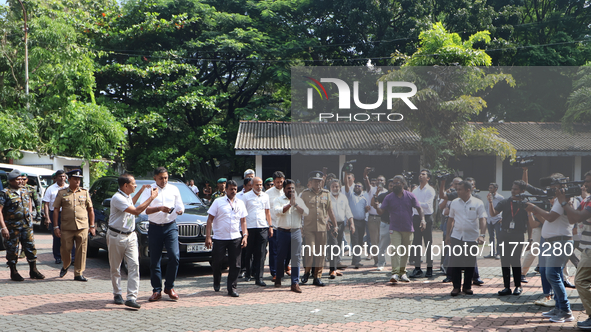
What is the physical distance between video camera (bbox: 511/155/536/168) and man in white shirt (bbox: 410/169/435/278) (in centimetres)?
161

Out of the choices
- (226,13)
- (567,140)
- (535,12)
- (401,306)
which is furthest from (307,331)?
(535,12)

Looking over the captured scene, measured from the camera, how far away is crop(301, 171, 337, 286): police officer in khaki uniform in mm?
8320

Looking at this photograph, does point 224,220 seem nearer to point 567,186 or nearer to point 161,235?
point 161,235

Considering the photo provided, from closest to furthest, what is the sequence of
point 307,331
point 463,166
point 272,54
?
point 307,331
point 463,166
point 272,54

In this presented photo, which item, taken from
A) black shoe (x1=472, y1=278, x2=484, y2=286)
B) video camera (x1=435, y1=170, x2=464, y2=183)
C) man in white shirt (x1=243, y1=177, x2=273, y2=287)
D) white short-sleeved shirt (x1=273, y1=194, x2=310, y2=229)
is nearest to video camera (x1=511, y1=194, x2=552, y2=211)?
video camera (x1=435, y1=170, x2=464, y2=183)

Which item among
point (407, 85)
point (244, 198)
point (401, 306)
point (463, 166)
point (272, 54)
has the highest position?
point (272, 54)

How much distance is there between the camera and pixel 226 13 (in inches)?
1052

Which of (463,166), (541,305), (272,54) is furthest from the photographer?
(272,54)

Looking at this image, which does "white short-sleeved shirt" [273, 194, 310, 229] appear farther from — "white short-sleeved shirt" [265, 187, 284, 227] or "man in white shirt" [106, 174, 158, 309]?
"man in white shirt" [106, 174, 158, 309]

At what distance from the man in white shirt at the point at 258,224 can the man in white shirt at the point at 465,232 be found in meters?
3.09

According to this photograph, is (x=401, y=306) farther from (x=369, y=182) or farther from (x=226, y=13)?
(x=226, y=13)

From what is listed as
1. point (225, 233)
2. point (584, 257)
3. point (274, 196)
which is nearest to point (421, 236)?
point (274, 196)

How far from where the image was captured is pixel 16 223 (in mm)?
8266

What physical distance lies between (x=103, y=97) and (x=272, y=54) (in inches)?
355
